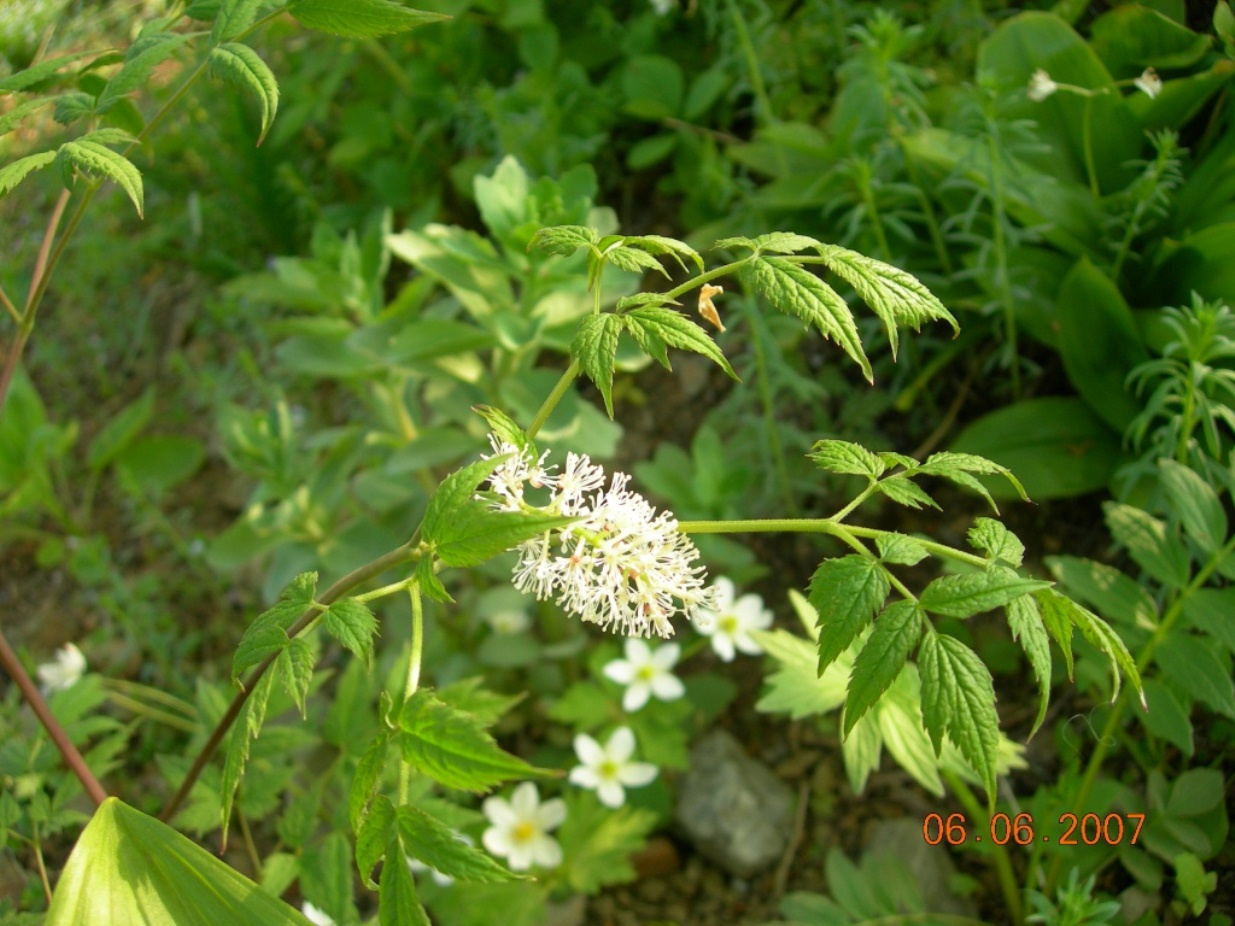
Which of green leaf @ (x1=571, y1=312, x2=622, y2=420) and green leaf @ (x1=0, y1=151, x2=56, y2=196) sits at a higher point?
green leaf @ (x1=0, y1=151, x2=56, y2=196)

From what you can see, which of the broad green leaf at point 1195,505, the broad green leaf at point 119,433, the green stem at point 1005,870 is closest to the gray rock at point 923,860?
the green stem at point 1005,870

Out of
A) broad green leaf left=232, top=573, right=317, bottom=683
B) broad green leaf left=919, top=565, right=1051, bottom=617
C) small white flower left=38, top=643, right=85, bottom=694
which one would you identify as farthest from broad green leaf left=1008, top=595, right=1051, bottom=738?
small white flower left=38, top=643, right=85, bottom=694

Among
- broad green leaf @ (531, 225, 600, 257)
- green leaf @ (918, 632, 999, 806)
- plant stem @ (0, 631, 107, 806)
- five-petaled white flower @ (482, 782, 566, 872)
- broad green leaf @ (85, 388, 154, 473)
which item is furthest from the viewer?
broad green leaf @ (85, 388, 154, 473)

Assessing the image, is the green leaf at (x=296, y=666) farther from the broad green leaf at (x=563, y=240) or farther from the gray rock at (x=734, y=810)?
the gray rock at (x=734, y=810)

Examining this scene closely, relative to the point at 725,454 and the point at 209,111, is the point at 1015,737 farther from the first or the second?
the point at 209,111

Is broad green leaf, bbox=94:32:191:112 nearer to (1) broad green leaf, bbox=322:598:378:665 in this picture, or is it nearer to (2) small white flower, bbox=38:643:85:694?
(1) broad green leaf, bbox=322:598:378:665

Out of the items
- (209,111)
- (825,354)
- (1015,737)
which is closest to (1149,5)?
(825,354)

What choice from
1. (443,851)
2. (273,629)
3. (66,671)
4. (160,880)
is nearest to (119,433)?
(66,671)
